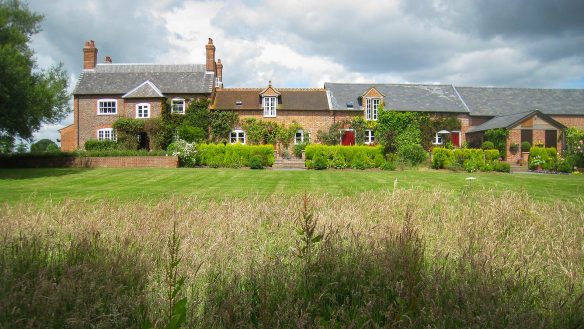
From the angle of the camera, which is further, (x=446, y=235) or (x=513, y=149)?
(x=513, y=149)

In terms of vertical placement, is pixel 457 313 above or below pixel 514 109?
below

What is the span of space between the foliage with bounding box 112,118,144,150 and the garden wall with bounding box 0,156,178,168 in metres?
7.41

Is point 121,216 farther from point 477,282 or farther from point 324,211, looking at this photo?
point 477,282

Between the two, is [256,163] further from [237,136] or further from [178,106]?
[178,106]

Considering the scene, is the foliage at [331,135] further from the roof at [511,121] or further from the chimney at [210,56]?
the roof at [511,121]

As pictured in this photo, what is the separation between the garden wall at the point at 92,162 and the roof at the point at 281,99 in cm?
1107

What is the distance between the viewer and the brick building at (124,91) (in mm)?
32031

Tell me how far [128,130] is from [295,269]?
2945 centimetres

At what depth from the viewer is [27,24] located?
24875 millimetres

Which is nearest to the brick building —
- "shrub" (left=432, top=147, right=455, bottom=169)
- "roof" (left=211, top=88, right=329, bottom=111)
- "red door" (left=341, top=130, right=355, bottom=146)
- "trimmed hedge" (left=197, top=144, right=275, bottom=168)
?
"roof" (left=211, top=88, right=329, bottom=111)

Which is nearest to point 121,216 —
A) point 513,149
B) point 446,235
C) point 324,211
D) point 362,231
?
point 324,211

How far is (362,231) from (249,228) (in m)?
1.50

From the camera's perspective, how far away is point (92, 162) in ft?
73.6

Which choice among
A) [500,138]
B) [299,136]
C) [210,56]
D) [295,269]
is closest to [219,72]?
[210,56]
